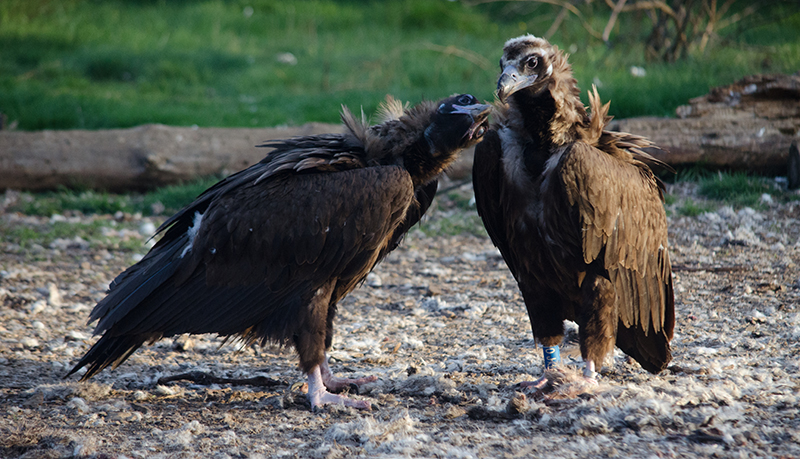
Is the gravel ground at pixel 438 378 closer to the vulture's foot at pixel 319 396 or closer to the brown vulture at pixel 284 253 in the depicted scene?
the vulture's foot at pixel 319 396

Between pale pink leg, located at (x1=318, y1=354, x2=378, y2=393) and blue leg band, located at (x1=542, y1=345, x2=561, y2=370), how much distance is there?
2.94ft

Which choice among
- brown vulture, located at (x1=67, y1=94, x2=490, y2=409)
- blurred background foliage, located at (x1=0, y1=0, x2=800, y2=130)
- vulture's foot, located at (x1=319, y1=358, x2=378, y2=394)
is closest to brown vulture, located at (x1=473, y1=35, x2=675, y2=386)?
brown vulture, located at (x1=67, y1=94, x2=490, y2=409)

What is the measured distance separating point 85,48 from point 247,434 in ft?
38.2

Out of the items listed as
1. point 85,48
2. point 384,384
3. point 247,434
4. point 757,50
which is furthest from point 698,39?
point 85,48

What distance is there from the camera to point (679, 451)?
8.76 ft

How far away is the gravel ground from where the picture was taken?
291 cm

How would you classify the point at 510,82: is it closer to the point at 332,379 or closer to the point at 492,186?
the point at 492,186

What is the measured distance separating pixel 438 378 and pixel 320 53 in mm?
10788

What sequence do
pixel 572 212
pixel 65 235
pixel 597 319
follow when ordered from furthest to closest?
pixel 65 235 < pixel 597 319 < pixel 572 212

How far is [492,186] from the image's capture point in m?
3.67

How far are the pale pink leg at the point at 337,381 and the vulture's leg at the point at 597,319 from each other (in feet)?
3.68

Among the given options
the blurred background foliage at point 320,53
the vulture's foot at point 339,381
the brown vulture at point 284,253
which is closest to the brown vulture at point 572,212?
the brown vulture at point 284,253

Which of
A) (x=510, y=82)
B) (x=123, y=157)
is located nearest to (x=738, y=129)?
(x=510, y=82)

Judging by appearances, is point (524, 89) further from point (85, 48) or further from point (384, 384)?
point (85, 48)
